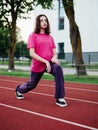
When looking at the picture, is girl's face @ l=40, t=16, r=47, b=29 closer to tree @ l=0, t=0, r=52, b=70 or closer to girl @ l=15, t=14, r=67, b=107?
girl @ l=15, t=14, r=67, b=107

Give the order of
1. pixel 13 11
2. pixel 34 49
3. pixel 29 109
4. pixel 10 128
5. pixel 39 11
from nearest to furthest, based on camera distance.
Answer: pixel 10 128 < pixel 29 109 < pixel 34 49 < pixel 13 11 < pixel 39 11

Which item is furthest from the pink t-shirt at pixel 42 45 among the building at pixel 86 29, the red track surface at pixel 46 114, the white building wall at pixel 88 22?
the white building wall at pixel 88 22

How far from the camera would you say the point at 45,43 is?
8.05 metres

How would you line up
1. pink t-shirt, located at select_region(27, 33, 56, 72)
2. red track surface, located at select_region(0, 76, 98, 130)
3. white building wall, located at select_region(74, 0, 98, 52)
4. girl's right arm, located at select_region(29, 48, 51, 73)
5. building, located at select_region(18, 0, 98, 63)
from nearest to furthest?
red track surface, located at select_region(0, 76, 98, 130) < girl's right arm, located at select_region(29, 48, 51, 73) < pink t-shirt, located at select_region(27, 33, 56, 72) < building, located at select_region(18, 0, 98, 63) < white building wall, located at select_region(74, 0, 98, 52)

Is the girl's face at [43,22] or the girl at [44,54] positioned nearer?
the girl at [44,54]

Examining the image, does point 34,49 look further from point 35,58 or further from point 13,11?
point 13,11

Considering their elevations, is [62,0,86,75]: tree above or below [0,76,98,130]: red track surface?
above

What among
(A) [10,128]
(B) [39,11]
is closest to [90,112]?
(A) [10,128]

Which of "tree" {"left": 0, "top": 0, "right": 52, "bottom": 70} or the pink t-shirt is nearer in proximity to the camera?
the pink t-shirt

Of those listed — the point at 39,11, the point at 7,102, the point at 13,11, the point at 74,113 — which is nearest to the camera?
the point at 74,113

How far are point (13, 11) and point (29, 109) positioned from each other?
23988mm

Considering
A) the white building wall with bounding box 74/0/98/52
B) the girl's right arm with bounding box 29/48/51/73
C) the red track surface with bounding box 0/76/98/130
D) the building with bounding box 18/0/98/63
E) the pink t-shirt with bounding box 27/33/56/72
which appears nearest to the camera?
the red track surface with bounding box 0/76/98/130

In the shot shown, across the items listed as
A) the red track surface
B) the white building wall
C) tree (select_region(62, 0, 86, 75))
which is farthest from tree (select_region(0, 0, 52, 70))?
the red track surface

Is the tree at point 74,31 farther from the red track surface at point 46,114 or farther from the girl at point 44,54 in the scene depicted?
the girl at point 44,54
